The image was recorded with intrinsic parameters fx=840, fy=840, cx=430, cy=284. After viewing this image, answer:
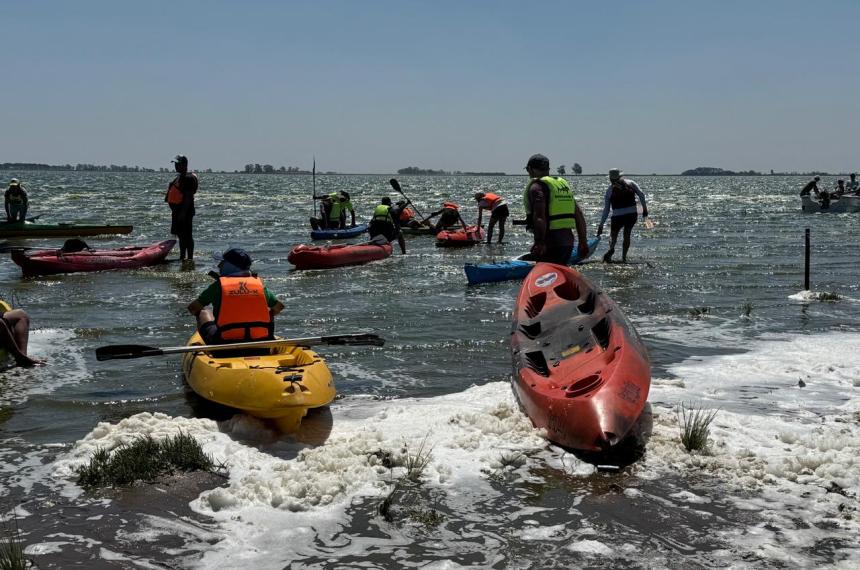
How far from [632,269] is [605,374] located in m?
11.5

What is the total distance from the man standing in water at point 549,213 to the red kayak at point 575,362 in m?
0.46

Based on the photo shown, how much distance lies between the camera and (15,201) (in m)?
22.9

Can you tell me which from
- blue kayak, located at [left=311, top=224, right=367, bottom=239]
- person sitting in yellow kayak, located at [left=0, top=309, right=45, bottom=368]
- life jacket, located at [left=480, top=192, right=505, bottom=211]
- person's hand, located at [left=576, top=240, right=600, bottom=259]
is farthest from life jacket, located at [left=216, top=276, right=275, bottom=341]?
blue kayak, located at [left=311, top=224, right=367, bottom=239]

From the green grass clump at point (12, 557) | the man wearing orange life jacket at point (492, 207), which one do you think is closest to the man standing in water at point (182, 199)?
the man wearing orange life jacket at point (492, 207)

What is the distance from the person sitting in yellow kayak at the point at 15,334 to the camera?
8266 mm

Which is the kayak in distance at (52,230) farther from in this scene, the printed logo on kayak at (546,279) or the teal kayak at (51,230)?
the printed logo on kayak at (546,279)

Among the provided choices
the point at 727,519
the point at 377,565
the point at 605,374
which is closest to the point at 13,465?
the point at 377,565

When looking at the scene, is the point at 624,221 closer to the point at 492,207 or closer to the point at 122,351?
the point at 492,207

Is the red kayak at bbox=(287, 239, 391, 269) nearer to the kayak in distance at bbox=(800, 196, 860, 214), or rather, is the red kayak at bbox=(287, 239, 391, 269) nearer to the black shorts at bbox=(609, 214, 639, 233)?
the black shorts at bbox=(609, 214, 639, 233)

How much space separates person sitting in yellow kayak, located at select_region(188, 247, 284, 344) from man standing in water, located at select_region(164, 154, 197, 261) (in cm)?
983

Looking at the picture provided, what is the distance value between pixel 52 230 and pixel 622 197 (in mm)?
16300

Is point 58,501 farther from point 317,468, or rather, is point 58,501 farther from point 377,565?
point 377,565

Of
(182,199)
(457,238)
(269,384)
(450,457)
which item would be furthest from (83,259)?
(450,457)

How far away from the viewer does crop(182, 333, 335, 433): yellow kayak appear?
20.6 ft
